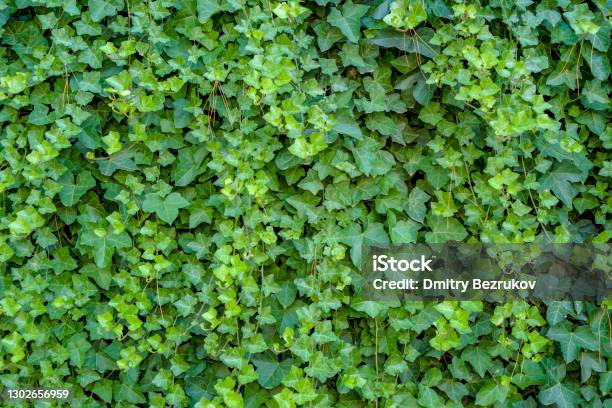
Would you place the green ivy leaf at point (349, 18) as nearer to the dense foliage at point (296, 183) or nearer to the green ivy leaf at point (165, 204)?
the dense foliage at point (296, 183)

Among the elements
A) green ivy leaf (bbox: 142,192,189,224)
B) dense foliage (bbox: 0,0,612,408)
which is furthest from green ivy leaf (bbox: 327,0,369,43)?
green ivy leaf (bbox: 142,192,189,224)

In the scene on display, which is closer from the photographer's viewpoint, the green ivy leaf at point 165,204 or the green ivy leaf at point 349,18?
the green ivy leaf at point 349,18

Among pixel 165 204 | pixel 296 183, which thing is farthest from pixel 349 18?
pixel 165 204

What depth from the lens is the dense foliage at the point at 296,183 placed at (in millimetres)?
1886

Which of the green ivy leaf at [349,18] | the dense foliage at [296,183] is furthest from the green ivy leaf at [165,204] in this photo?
the green ivy leaf at [349,18]

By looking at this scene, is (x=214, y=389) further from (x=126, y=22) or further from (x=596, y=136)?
(x=596, y=136)

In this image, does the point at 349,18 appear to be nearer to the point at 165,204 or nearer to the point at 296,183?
the point at 296,183

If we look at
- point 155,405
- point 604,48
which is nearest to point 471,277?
point 604,48

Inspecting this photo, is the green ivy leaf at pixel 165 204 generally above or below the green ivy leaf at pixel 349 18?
below

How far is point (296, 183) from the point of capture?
1988 mm

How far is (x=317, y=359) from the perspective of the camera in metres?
1.93

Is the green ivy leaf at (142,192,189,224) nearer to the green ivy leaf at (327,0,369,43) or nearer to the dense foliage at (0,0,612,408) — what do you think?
the dense foliage at (0,0,612,408)

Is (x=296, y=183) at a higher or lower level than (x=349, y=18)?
lower

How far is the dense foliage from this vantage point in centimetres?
189
